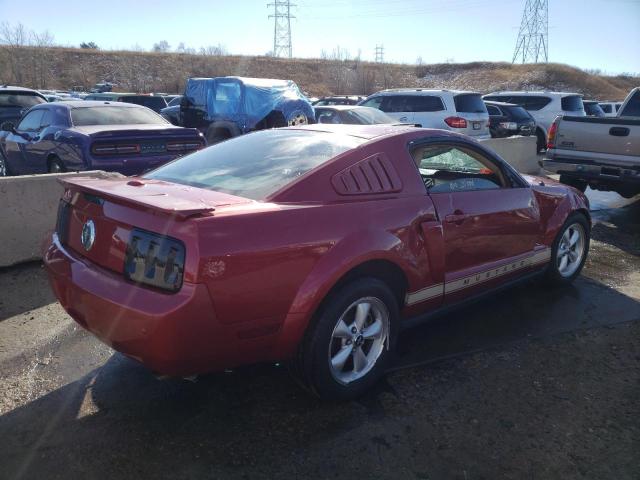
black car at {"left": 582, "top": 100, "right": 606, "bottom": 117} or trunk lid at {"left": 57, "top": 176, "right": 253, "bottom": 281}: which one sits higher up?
black car at {"left": 582, "top": 100, "right": 606, "bottom": 117}

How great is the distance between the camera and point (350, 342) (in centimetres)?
312

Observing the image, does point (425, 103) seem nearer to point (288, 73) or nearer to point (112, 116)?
point (112, 116)

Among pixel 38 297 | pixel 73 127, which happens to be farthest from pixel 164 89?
pixel 38 297

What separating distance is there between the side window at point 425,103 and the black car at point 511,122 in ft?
12.5

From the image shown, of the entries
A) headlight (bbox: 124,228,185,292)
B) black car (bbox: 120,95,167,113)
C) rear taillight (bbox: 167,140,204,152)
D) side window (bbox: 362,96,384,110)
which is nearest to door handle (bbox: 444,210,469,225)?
headlight (bbox: 124,228,185,292)

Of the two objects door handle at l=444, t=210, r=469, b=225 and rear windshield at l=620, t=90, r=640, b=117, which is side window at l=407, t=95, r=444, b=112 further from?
door handle at l=444, t=210, r=469, b=225

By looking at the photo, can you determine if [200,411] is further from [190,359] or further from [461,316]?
[461,316]

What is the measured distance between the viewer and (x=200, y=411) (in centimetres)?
299

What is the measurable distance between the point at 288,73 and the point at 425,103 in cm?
5246

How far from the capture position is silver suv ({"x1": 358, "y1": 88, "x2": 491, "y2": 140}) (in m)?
12.3

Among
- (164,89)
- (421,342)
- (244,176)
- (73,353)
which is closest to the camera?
(244,176)

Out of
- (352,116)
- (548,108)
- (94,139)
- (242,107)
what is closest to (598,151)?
(352,116)

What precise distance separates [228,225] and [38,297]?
2985 mm

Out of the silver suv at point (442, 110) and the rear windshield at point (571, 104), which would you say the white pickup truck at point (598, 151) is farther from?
the rear windshield at point (571, 104)
